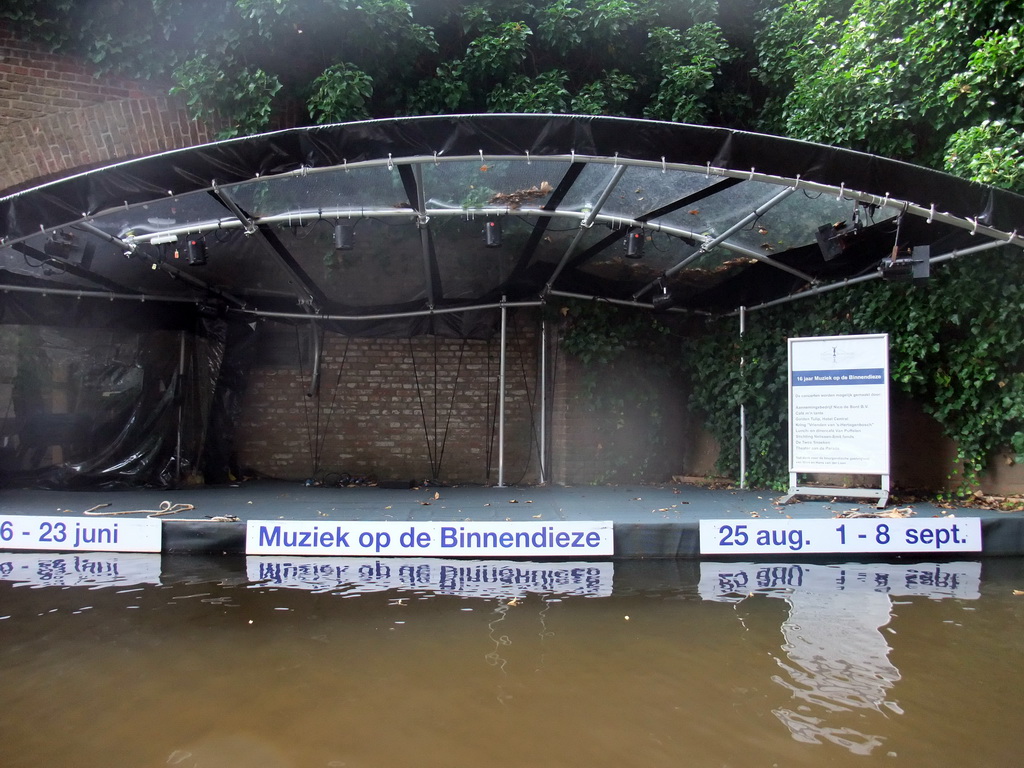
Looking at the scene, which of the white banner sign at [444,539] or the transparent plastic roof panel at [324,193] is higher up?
the transparent plastic roof panel at [324,193]

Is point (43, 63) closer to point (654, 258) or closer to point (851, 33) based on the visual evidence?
point (654, 258)

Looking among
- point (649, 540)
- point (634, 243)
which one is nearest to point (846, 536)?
point (649, 540)

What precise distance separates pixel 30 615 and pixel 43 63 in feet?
20.7

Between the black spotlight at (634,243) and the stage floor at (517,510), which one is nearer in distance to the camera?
the stage floor at (517,510)

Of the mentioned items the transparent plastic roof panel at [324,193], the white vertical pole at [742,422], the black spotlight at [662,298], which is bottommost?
the white vertical pole at [742,422]

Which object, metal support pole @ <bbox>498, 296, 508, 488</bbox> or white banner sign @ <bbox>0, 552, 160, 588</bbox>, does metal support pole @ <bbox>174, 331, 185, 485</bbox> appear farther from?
metal support pole @ <bbox>498, 296, 508, 488</bbox>

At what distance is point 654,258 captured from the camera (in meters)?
7.35

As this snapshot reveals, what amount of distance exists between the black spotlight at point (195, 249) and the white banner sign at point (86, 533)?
2.28 metres

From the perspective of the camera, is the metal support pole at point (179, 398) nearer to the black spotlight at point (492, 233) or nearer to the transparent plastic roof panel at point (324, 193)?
the transparent plastic roof panel at point (324, 193)

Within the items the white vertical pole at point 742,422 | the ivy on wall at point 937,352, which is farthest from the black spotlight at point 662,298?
the ivy on wall at point 937,352

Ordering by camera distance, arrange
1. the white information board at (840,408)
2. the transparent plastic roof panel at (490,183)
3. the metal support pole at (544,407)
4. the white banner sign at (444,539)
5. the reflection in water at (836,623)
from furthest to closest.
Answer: the metal support pole at (544,407) < the white information board at (840,408) < the white banner sign at (444,539) < the transparent plastic roof panel at (490,183) < the reflection in water at (836,623)

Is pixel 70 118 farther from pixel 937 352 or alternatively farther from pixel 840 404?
pixel 937 352

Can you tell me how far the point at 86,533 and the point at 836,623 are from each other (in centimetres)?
549

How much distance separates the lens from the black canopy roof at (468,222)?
188 inches
